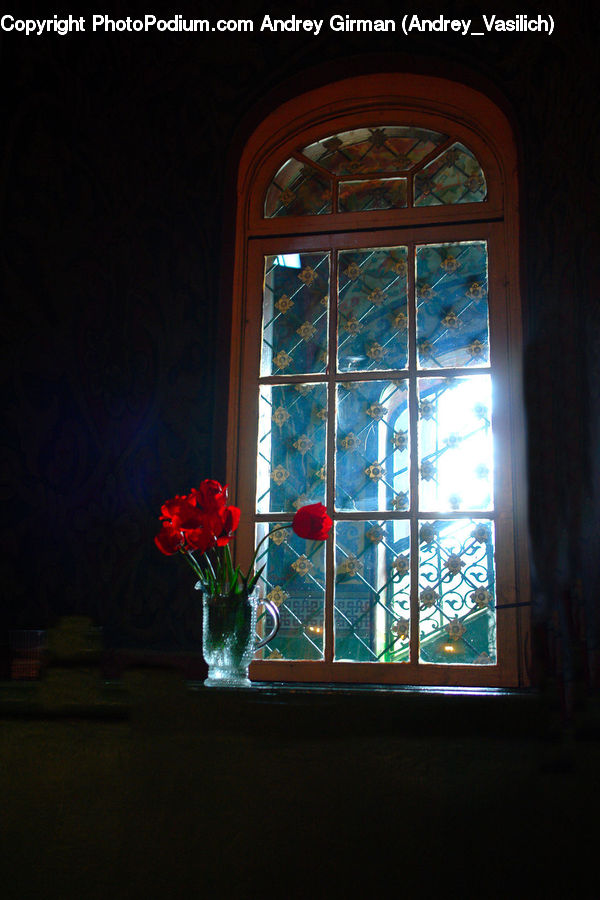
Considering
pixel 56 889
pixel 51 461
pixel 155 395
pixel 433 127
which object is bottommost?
pixel 56 889

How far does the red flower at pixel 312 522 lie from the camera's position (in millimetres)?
1801

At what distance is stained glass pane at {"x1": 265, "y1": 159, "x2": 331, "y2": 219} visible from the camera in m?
2.73

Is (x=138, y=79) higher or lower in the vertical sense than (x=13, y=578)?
higher

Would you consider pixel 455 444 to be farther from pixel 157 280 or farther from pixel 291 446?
pixel 157 280

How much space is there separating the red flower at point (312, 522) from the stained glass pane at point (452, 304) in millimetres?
854

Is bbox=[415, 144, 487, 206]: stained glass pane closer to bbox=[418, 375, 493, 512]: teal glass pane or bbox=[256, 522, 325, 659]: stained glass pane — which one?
bbox=[418, 375, 493, 512]: teal glass pane

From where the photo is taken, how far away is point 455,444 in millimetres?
2422

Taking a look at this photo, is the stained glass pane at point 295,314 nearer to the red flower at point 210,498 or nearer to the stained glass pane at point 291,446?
the stained glass pane at point 291,446

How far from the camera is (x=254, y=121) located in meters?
2.68

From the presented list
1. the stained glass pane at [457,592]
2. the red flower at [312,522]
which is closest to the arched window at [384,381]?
the stained glass pane at [457,592]

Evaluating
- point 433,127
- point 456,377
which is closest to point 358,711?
point 456,377

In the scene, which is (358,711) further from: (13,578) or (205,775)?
(13,578)

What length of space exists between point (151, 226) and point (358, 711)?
176 centimetres

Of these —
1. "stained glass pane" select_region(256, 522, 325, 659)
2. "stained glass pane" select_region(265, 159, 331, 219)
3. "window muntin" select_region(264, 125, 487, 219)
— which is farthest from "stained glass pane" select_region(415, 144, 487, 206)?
"stained glass pane" select_region(256, 522, 325, 659)
